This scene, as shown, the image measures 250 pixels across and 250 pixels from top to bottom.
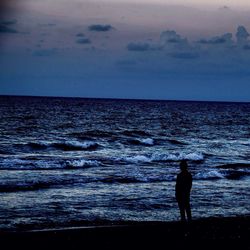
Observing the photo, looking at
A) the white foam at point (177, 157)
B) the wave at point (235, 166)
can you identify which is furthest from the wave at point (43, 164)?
the wave at point (235, 166)

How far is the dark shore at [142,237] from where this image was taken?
457 inches

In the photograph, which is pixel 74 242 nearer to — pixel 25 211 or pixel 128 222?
pixel 128 222

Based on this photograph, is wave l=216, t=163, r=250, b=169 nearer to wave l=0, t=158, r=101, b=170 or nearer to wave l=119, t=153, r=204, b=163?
wave l=119, t=153, r=204, b=163

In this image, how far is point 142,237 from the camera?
12.4 metres

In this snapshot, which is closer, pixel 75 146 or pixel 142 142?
pixel 75 146

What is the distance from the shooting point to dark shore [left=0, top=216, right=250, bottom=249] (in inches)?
457

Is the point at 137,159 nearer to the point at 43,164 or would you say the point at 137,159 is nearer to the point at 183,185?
the point at 43,164

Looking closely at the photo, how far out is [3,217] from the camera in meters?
15.9

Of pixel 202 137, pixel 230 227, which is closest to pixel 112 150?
pixel 202 137

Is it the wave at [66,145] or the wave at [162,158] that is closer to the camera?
the wave at [162,158]

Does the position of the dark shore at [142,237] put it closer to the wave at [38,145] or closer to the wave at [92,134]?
the wave at [38,145]

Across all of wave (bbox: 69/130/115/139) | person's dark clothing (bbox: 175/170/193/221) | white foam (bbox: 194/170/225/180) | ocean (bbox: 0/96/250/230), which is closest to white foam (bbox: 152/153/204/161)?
ocean (bbox: 0/96/250/230)

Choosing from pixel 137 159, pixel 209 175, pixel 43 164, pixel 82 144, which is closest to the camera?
pixel 209 175

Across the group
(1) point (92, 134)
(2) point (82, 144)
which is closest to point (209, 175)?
(2) point (82, 144)
